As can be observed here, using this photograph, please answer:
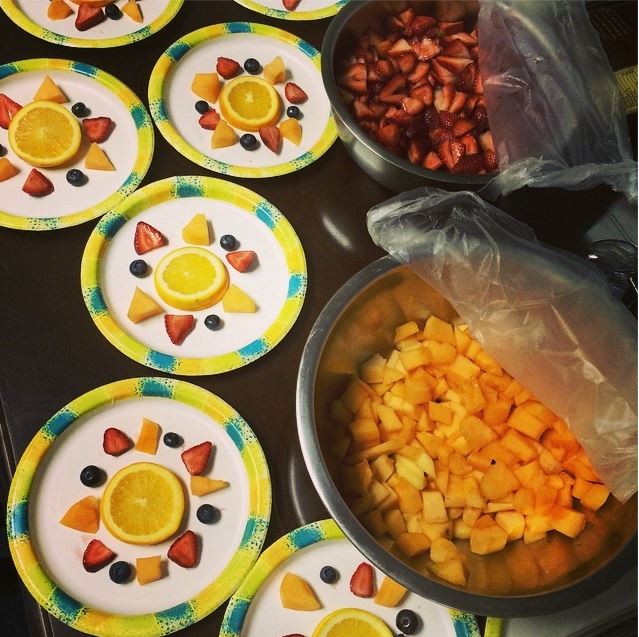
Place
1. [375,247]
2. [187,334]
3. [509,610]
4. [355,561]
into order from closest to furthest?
[509,610] → [355,561] → [187,334] → [375,247]

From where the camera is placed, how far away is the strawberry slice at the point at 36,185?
4.01ft

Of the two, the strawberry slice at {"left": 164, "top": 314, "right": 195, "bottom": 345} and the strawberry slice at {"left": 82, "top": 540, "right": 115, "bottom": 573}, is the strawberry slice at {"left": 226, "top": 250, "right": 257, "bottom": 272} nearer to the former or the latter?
the strawberry slice at {"left": 164, "top": 314, "right": 195, "bottom": 345}

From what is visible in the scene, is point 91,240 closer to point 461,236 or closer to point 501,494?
point 461,236

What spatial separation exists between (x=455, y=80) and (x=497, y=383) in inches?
24.4

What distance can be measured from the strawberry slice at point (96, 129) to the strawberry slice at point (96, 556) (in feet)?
2.39

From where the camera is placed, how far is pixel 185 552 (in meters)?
0.99

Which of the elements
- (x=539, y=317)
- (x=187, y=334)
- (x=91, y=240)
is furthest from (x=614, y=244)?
(x=91, y=240)

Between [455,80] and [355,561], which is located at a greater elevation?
[455,80]

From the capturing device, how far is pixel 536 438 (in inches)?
42.6

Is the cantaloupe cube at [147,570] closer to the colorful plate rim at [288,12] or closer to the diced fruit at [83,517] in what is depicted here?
the diced fruit at [83,517]

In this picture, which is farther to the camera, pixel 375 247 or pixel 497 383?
pixel 375 247

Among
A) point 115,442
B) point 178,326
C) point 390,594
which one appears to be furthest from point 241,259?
point 390,594

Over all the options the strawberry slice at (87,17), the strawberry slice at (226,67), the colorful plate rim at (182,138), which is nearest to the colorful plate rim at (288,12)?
the colorful plate rim at (182,138)

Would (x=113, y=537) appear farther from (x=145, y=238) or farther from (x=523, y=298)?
(x=523, y=298)
